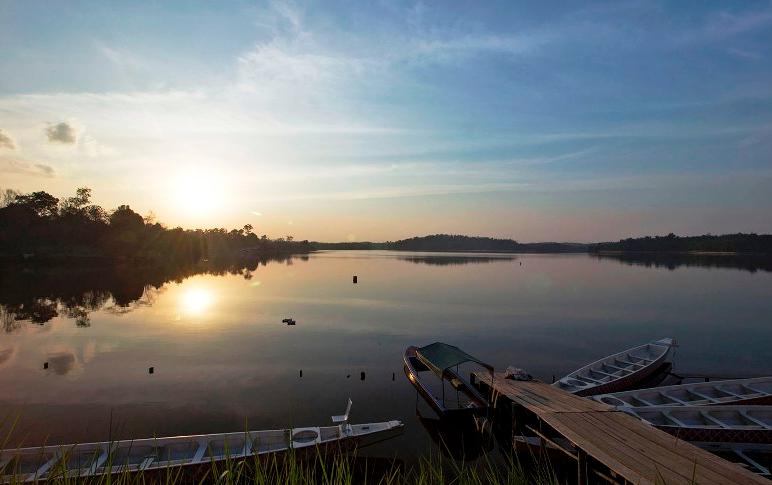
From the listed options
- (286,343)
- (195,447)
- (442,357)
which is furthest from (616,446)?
(286,343)

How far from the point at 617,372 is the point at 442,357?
9364 mm

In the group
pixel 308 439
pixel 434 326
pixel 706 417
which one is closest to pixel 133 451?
pixel 308 439

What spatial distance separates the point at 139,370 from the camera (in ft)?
83.9

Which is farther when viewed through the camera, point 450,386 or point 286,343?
point 286,343

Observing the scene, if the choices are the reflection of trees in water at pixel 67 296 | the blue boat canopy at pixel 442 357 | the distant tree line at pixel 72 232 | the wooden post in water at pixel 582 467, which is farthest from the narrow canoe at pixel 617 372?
the distant tree line at pixel 72 232

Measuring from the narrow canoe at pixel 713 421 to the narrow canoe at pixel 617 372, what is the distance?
12.3 ft

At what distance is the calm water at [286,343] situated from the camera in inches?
763

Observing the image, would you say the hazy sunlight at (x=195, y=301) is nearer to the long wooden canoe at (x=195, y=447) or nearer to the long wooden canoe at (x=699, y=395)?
the long wooden canoe at (x=195, y=447)

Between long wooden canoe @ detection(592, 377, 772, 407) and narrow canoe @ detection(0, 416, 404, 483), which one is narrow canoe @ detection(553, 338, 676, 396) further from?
narrow canoe @ detection(0, 416, 404, 483)

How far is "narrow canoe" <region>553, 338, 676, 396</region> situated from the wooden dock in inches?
144

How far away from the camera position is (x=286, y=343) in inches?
1277

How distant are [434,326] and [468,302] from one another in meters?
15.9

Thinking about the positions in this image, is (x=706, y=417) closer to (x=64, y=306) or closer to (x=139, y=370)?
(x=139, y=370)

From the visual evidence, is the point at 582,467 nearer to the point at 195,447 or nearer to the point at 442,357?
the point at 442,357
